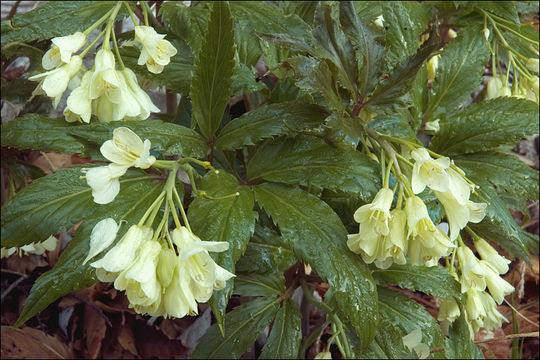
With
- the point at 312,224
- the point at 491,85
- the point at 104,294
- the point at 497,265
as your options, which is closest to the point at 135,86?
the point at 312,224

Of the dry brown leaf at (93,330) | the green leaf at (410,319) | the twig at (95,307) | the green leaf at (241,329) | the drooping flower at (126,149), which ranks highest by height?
the drooping flower at (126,149)

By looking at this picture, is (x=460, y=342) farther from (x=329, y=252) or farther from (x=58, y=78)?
(x=58, y=78)

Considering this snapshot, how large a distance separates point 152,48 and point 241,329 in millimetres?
550

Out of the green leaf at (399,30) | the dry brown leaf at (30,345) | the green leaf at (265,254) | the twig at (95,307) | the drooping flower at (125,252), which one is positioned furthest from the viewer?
the twig at (95,307)

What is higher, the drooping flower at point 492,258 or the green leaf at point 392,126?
the green leaf at point 392,126

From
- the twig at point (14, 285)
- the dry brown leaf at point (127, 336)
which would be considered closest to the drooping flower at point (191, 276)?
the dry brown leaf at point (127, 336)

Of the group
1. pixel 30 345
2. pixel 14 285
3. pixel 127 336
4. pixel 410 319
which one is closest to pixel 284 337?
pixel 410 319

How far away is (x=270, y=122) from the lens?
85 cm

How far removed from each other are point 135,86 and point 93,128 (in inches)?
3.8

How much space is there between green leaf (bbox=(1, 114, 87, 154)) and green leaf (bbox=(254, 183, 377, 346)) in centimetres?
31

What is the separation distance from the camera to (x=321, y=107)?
2.78 ft

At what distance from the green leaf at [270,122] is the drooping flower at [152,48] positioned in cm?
15

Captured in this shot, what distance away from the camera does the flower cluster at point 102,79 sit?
0.81 m

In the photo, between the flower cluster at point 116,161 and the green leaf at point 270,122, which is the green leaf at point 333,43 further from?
the flower cluster at point 116,161
